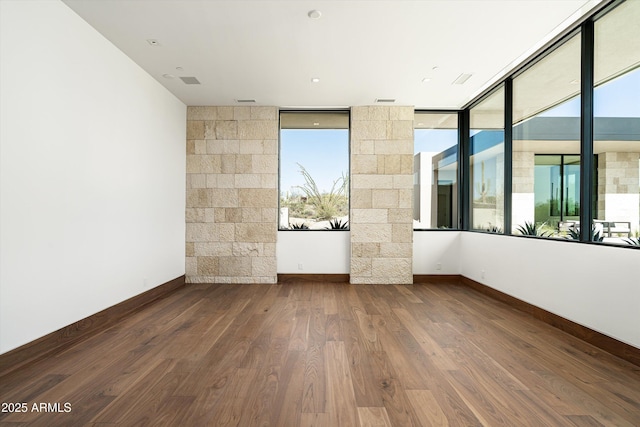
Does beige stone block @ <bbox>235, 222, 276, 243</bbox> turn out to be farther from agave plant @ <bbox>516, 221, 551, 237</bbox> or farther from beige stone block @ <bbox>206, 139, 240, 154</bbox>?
agave plant @ <bbox>516, 221, 551, 237</bbox>

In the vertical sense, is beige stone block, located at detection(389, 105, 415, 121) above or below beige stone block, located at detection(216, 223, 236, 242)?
above

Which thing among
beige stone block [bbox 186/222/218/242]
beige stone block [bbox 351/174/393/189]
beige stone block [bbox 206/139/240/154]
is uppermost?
beige stone block [bbox 206/139/240/154]

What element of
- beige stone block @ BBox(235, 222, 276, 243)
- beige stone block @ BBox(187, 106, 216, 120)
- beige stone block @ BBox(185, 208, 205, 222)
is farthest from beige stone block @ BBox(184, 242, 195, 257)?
beige stone block @ BBox(187, 106, 216, 120)

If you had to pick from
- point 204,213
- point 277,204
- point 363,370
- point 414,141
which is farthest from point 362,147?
point 363,370

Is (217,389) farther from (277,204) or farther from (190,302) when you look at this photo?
(277,204)

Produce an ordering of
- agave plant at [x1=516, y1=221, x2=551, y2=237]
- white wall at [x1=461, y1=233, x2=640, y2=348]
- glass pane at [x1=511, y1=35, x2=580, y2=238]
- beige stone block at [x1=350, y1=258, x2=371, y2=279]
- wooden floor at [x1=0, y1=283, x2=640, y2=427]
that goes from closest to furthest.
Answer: wooden floor at [x1=0, y1=283, x2=640, y2=427]
white wall at [x1=461, y1=233, x2=640, y2=348]
glass pane at [x1=511, y1=35, x2=580, y2=238]
agave plant at [x1=516, y1=221, x2=551, y2=237]
beige stone block at [x1=350, y1=258, x2=371, y2=279]

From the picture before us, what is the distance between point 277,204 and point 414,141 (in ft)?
8.82

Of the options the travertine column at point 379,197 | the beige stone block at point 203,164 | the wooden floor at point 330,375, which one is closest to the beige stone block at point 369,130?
the travertine column at point 379,197

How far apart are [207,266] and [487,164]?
4.87 m

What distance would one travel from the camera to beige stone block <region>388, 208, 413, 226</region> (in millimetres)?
5445

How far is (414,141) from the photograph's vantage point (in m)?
5.68

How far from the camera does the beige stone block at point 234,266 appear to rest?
5422 mm

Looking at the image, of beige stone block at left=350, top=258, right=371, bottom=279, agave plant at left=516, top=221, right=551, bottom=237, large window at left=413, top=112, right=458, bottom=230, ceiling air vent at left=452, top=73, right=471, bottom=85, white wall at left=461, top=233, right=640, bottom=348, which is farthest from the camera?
large window at left=413, top=112, right=458, bottom=230

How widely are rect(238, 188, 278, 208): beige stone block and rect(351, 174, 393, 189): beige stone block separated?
140 centimetres
